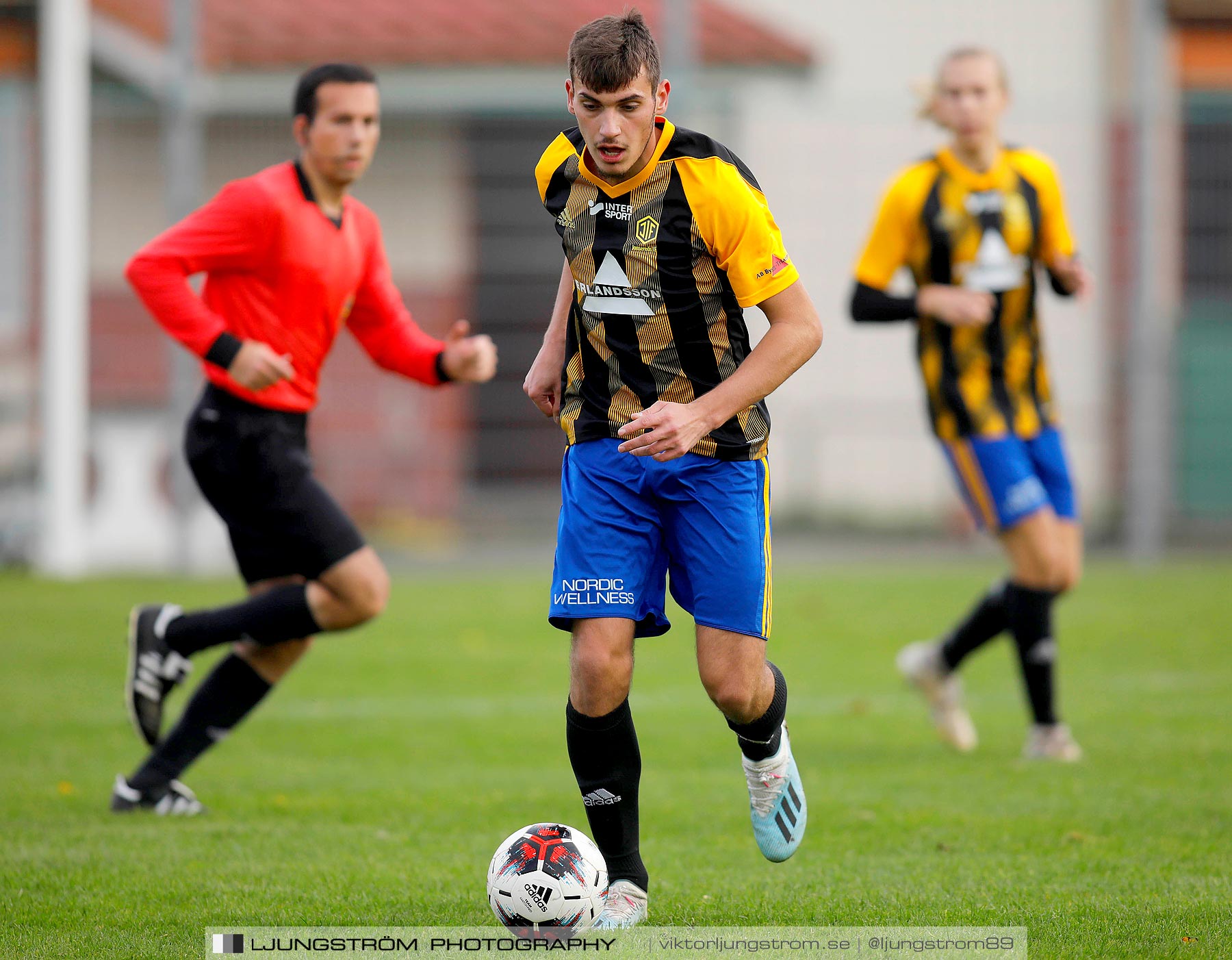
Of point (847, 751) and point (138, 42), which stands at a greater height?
point (138, 42)

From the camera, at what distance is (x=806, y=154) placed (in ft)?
42.6

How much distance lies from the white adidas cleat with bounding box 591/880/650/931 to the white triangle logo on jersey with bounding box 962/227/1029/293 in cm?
324

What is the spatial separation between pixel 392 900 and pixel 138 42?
10556mm

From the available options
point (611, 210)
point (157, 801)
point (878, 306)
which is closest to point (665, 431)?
point (611, 210)

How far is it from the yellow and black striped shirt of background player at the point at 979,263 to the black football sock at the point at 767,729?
245 cm

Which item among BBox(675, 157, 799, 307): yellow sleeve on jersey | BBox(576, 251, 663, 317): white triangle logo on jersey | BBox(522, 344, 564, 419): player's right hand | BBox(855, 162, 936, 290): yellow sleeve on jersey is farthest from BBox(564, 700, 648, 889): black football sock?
BBox(855, 162, 936, 290): yellow sleeve on jersey

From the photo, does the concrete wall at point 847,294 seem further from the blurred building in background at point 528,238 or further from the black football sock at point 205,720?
the black football sock at point 205,720

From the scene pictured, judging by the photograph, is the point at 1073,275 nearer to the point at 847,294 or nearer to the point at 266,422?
the point at 266,422

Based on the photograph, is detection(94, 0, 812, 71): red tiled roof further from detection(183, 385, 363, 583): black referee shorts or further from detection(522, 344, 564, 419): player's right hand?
detection(522, 344, 564, 419): player's right hand

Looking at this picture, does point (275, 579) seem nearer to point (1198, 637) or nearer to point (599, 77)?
point (599, 77)

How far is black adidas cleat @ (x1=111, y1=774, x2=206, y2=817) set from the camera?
5062 mm

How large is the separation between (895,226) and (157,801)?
3.41 m

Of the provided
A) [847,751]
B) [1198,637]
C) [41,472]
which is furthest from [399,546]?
[847,751]

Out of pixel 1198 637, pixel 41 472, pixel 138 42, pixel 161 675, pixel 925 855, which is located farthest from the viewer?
pixel 138 42
